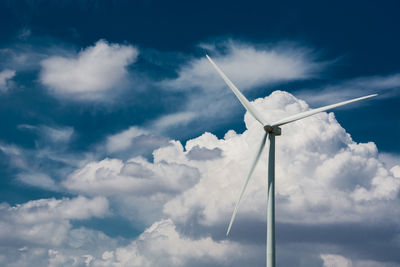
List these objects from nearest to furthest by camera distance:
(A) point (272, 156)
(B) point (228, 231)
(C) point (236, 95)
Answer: (B) point (228, 231) → (A) point (272, 156) → (C) point (236, 95)

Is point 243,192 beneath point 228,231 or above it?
above

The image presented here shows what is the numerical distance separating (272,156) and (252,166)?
3.91m

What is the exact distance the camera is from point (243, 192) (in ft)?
245

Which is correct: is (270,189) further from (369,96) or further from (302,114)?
(369,96)

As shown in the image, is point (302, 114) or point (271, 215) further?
point (302, 114)

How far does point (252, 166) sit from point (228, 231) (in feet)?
36.4

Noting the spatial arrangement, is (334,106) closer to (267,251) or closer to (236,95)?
(236,95)

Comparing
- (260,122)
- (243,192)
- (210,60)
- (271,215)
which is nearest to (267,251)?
(271,215)

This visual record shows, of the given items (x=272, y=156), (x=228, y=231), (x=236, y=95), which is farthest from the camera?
(x=236, y=95)

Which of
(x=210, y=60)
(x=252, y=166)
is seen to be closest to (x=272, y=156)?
(x=252, y=166)

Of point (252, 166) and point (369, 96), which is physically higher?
point (369, 96)

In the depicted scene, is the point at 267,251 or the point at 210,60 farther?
the point at 210,60

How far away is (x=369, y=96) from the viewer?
6975 centimetres

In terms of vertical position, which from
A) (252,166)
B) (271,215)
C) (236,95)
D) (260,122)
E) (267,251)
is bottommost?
(267,251)
